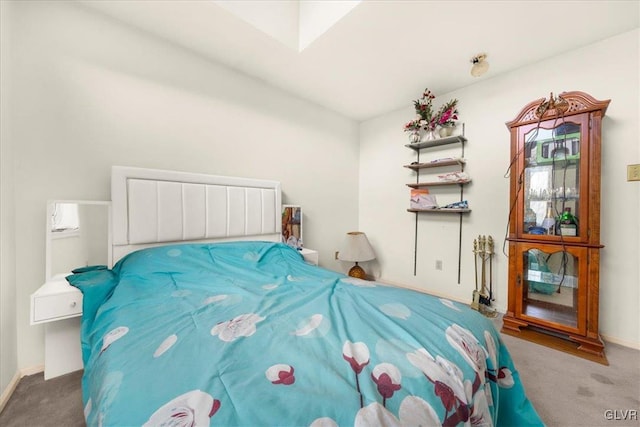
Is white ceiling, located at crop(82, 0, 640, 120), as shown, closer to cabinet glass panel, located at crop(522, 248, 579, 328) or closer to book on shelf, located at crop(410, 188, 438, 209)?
book on shelf, located at crop(410, 188, 438, 209)

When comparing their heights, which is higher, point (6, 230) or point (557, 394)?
Result: point (6, 230)

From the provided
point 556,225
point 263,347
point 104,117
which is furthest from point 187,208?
point 556,225

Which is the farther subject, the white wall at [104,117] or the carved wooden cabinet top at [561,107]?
the carved wooden cabinet top at [561,107]

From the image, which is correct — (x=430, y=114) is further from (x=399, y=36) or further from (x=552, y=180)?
(x=552, y=180)

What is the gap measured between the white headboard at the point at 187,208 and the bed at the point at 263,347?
0.01 meters

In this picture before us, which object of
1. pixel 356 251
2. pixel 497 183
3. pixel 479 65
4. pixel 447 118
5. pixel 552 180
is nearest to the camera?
pixel 552 180

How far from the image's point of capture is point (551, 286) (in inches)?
81.2

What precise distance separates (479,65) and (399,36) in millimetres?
921

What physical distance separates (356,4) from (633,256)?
2.86 metres

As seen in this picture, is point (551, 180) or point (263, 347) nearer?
point (263, 347)

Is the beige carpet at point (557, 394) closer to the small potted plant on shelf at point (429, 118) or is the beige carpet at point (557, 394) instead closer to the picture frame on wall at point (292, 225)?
the picture frame on wall at point (292, 225)

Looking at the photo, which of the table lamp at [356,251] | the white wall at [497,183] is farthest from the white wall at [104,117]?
the white wall at [497,183]

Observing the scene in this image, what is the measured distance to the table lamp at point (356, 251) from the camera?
3.15 meters

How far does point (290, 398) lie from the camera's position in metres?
0.59
